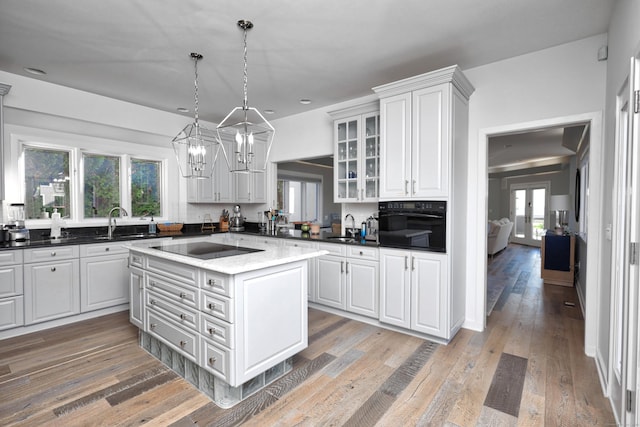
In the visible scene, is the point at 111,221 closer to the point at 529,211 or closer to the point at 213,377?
the point at 213,377

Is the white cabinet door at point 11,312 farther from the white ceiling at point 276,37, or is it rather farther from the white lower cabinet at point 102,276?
the white ceiling at point 276,37

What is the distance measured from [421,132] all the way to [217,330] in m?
2.39

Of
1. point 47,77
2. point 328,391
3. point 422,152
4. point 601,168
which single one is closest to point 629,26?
point 601,168

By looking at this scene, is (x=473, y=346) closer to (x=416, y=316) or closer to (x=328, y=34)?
(x=416, y=316)

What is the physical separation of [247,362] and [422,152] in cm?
228

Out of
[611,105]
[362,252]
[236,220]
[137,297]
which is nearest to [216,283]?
[137,297]

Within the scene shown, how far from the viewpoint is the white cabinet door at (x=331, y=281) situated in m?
3.57

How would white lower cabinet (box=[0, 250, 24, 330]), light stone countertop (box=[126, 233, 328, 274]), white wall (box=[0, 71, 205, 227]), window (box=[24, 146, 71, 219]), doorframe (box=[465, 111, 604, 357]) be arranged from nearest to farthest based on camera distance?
light stone countertop (box=[126, 233, 328, 274]), doorframe (box=[465, 111, 604, 357]), white lower cabinet (box=[0, 250, 24, 330]), white wall (box=[0, 71, 205, 227]), window (box=[24, 146, 71, 219])

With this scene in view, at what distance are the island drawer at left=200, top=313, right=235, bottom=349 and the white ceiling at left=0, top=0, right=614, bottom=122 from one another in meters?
2.17

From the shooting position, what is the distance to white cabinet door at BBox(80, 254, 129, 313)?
3.51m

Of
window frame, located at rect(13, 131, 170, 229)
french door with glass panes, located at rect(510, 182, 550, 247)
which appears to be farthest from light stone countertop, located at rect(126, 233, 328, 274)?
french door with glass panes, located at rect(510, 182, 550, 247)

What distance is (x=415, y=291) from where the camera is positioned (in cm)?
300

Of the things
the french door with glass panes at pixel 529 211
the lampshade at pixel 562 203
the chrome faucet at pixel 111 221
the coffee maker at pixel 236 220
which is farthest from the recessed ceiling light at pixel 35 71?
the french door with glass panes at pixel 529 211

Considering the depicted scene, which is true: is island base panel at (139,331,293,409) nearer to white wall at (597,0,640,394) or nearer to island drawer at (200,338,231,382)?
island drawer at (200,338,231,382)
